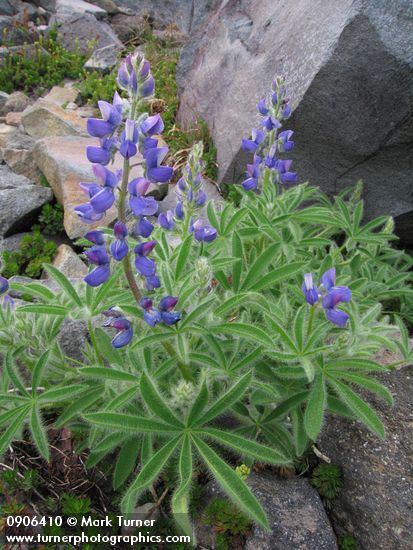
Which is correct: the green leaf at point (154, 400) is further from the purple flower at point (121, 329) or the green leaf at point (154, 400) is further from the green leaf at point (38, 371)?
the green leaf at point (38, 371)

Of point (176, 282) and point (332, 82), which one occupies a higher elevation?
point (332, 82)

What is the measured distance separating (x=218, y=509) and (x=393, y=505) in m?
0.77

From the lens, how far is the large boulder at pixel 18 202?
442 centimetres

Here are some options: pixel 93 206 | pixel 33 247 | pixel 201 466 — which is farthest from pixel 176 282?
pixel 33 247

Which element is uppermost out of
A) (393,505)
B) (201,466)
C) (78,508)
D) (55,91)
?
(393,505)

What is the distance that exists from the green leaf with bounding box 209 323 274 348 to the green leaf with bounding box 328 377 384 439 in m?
0.35

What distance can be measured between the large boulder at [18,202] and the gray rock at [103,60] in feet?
12.0

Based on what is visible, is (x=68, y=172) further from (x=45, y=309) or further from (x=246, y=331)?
(x=246, y=331)

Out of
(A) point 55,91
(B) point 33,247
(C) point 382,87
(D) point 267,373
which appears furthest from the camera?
(A) point 55,91

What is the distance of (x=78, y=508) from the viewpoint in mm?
2248

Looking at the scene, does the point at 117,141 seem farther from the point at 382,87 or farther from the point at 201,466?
the point at 382,87

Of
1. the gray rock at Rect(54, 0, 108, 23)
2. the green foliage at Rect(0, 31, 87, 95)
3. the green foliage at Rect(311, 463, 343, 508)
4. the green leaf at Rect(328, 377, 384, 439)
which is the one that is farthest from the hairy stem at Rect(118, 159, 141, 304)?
the gray rock at Rect(54, 0, 108, 23)

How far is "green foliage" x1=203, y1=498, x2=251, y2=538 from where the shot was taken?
2.19 meters

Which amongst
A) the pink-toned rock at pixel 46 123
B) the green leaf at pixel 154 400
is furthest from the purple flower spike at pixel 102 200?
the pink-toned rock at pixel 46 123
